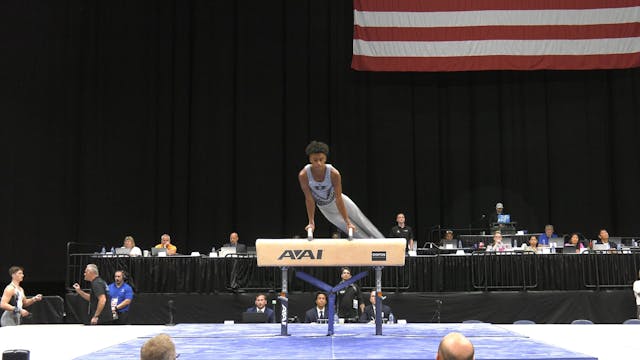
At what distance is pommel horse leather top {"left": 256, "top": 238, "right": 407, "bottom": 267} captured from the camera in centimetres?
672

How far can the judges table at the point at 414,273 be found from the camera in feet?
41.5

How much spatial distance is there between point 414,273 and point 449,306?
88 cm

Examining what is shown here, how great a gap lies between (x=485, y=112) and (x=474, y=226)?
3.06 meters

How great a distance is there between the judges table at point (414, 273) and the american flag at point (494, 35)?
18.5ft

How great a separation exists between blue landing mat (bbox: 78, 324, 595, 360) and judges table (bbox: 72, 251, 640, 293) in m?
5.00

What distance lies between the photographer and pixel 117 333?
8141mm

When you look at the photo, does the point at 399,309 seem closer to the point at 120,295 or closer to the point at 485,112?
the point at 120,295

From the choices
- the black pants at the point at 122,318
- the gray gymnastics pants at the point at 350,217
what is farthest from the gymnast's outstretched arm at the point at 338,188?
the black pants at the point at 122,318

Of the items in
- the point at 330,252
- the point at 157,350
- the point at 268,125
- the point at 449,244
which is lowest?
the point at 157,350

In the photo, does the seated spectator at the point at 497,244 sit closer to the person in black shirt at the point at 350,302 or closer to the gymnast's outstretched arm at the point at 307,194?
the person in black shirt at the point at 350,302

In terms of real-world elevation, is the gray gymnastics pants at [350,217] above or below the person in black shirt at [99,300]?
above

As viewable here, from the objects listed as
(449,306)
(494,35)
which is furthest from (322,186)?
(494,35)

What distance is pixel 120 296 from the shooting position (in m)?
11.7

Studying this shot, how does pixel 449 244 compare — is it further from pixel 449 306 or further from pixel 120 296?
pixel 120 296
